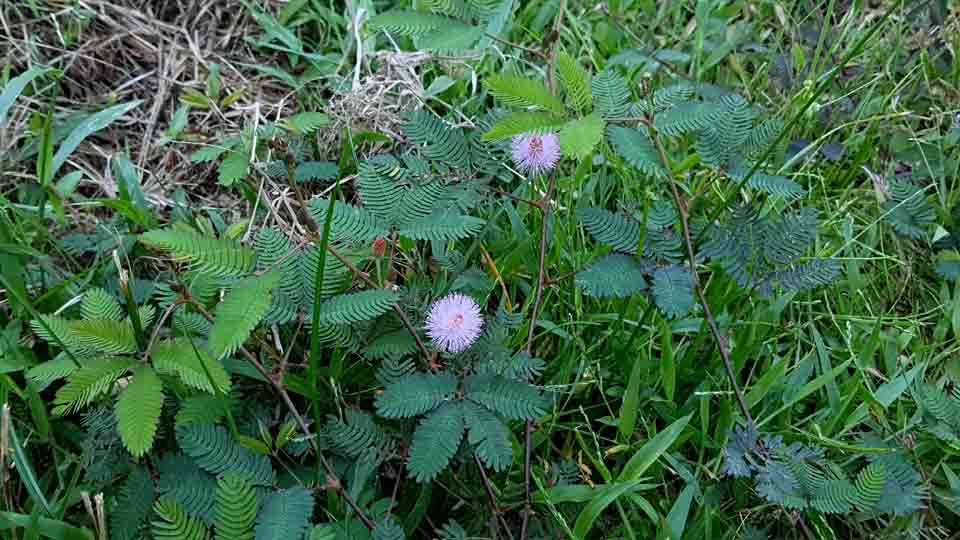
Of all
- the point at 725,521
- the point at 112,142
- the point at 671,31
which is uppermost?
the point at 671,31

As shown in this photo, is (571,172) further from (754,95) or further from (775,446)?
(775,446)

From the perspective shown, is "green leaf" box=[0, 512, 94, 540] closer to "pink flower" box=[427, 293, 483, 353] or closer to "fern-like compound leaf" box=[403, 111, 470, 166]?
"pink flower" box=[427, 293, 483, 353]

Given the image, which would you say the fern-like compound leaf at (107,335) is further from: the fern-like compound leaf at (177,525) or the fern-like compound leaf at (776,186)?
the fern-like compound leaf at (776,186)

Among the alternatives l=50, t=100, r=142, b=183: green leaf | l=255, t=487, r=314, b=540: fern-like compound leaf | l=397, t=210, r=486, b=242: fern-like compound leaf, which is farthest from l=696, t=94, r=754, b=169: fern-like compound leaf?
l=50, t=100, r=142, b=183: green leaf

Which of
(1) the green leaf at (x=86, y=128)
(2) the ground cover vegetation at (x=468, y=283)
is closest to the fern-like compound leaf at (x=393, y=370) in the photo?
(2) the ground cover vegetation at (x=468, y=283)

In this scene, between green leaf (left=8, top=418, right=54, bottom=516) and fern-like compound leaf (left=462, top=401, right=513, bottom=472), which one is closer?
fern-like compound leaf (left=462, top=401, right=513, bottom=472)

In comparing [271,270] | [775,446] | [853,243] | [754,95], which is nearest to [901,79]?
[754,95]

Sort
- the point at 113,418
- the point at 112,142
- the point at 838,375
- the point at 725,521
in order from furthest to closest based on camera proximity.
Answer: the point at 112,142 → the point at 838,375 → the point at 725,521 → the point at 113,418
